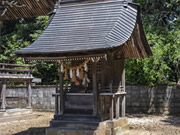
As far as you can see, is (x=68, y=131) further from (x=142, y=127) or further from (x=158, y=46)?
(x=158, y=46)

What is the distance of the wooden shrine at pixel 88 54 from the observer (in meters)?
9.38

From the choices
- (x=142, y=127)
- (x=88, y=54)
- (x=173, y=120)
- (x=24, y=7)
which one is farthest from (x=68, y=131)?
(x=24, y=7)

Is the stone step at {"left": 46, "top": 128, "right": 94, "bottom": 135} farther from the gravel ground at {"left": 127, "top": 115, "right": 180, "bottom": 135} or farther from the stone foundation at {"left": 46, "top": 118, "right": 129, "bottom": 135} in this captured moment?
the gravel ground at {"left": 127, "top": 115, "right": 180, "bottom": 135}

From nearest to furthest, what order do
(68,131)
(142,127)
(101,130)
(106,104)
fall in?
1. (68,131)
2. (101,130)
3. (106,104)
4. (142,127)

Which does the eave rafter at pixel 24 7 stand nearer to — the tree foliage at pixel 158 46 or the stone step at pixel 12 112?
the stone step at pixel 12 112

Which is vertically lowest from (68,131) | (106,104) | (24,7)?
(68,131)

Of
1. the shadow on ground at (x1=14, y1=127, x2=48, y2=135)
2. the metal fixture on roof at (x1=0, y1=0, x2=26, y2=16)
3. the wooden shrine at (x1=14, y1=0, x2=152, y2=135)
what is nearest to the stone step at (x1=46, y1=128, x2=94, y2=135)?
the wooden shrine at (x1=14, y1=0, x2=152, y2=135)

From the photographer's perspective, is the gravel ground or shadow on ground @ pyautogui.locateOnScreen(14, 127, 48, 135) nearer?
the gravel ground

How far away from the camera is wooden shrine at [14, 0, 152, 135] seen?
9.38 metres

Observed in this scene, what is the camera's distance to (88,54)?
356 inches

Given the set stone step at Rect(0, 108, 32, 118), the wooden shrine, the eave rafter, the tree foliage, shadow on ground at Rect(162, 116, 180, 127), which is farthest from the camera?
stone step at Rect(0, 108, 32, 118)

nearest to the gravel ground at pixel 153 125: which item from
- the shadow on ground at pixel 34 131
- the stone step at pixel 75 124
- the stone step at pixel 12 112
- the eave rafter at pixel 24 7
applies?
the stone step at pixel 75 124

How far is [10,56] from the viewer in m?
21.9

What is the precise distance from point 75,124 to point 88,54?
8.61 ft
